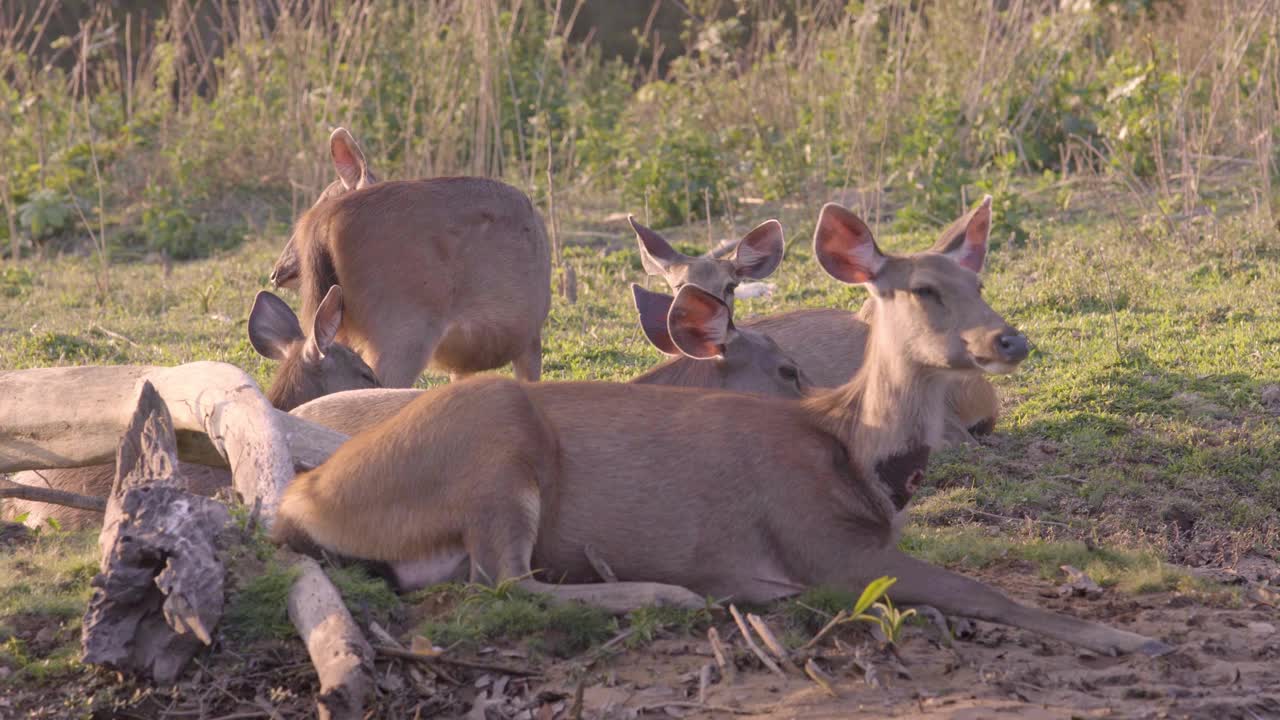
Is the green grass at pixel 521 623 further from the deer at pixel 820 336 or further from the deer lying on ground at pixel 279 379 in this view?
the deer at pixel 820 336

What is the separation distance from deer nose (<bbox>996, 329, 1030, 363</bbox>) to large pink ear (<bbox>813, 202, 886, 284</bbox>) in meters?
0.56

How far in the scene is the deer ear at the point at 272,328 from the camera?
704cm

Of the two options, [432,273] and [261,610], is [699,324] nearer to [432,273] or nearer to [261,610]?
[432,273]

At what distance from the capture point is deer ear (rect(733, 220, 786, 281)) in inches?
300

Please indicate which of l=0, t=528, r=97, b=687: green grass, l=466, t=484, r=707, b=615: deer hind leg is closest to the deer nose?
l=466, t=484, r=707, b=615: deer hind leg

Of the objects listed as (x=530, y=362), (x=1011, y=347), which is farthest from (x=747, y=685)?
(x=530, y=362)

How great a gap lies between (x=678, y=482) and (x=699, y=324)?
1.32 meters

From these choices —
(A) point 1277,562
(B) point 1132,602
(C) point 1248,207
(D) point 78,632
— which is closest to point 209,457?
(D) point 78,632

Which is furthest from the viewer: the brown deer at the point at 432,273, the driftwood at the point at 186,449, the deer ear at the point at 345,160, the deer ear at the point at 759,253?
the deer ear at the point at 345,160

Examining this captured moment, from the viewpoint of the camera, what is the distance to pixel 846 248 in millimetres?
5070

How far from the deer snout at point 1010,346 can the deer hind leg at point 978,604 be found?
0.69 metres

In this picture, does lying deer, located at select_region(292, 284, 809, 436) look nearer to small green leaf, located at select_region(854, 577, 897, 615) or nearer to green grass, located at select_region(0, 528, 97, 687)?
green grass, located at select_region(0, 528, 97, 687)

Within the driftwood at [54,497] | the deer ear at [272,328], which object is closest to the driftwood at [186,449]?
the driftwood at [54,497]

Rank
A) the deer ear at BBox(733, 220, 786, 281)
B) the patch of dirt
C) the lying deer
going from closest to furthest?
the patch of dirt
the lying deer
the deer ear at BBox(733, 220, 786, 281)
